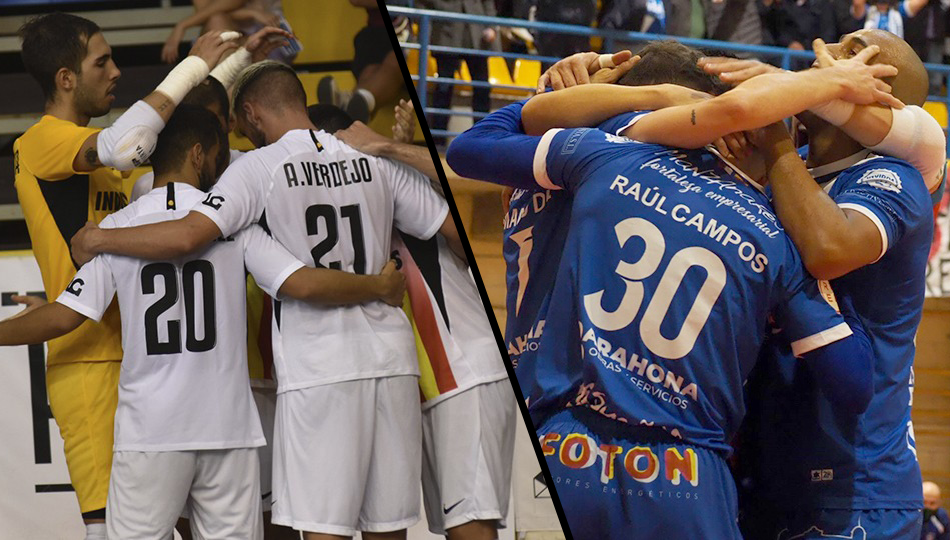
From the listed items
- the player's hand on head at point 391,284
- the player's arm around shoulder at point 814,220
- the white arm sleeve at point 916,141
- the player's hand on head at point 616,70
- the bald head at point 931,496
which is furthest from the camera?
the player's hand on head at point 391,284

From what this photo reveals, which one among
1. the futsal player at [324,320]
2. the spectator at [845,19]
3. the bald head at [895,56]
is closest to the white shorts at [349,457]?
the futsal player at [324,320]

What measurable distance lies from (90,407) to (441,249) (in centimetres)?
74

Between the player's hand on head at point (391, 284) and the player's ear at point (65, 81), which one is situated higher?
the player's ear at point (65, 81)

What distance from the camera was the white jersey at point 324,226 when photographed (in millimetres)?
1816

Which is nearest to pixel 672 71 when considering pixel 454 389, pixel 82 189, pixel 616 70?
pixel 616 70

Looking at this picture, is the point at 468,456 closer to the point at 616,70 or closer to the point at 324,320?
the point at 324,320

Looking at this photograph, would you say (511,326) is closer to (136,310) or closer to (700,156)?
(700,156)

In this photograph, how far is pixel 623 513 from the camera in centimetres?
147

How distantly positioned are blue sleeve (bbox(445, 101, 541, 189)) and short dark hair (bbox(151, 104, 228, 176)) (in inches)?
19.7

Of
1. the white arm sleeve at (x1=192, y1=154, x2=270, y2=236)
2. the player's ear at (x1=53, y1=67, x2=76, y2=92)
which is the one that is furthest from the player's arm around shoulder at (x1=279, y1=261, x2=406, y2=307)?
the player's ear at (x1=53, y1=67, x2=76, y2=92)

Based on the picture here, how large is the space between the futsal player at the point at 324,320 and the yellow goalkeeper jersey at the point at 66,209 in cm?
5

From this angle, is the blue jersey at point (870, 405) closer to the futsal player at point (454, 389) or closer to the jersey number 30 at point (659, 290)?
the jersey number 30 at point (659, 290)

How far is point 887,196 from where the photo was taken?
148 cm

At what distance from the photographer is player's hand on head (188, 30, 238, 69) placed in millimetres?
1861
